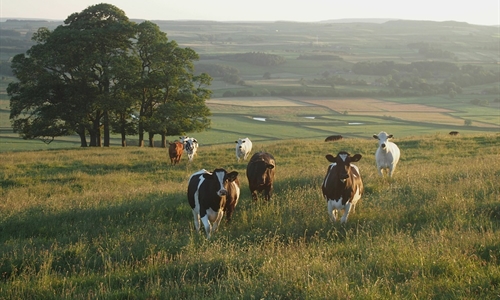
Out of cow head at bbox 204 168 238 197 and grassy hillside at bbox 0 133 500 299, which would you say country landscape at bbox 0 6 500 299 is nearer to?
grassy hillside at bbox 0 133 500 299

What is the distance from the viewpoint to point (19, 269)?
8367mm

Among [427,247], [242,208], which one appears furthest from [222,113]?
[427,247]

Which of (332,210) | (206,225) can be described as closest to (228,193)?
(206,225)

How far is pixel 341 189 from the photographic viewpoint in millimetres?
11312

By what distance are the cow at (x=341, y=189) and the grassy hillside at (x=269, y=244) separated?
307 mm

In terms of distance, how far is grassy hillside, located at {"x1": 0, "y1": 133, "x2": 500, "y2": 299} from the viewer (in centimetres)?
672

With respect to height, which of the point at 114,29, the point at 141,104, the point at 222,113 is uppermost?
the point at 114,29

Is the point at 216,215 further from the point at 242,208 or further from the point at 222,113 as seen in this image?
the point at 222,113

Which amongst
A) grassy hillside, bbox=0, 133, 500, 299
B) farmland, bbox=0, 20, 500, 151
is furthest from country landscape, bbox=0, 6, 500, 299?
farmland, bbox=0, 20, 500, 151

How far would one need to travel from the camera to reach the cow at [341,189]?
11.2 metres

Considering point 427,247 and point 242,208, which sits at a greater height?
point 427,247

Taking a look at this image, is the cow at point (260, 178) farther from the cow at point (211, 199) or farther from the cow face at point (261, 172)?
the cow at point (211, 199)

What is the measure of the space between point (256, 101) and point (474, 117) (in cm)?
3497

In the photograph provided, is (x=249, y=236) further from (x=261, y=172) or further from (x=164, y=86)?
(x=164, y=86)
